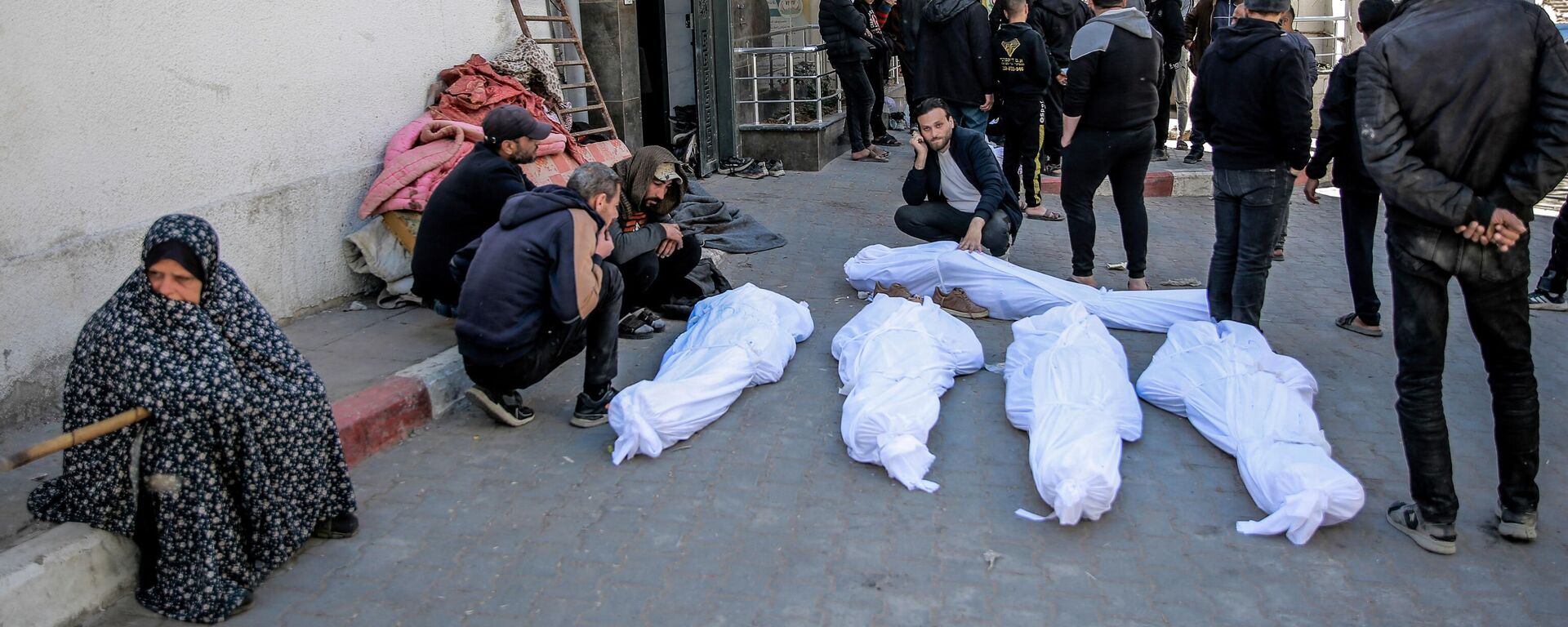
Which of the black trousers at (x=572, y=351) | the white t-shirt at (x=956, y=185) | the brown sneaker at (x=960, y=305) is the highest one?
the white t-shirt at (x=956, y=185)

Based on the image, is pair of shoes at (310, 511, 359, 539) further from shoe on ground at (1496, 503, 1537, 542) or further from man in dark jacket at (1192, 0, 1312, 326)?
man in dark jacket at (1192, 0, 1312, 326)

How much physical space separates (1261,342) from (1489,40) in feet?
5.51

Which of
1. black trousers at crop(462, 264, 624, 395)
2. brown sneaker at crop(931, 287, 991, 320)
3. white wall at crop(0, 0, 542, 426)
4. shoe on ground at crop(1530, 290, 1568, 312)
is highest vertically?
white wall at crop(0, 0, 542, 426)

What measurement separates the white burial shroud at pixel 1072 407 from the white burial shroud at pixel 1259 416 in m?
0.21

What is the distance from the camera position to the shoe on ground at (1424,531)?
141 inches

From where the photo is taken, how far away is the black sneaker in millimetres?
4703

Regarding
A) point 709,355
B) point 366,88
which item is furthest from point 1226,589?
point 366,88

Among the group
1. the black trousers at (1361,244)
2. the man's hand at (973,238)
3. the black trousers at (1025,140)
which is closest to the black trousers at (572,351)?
the man's hand at (973,238)

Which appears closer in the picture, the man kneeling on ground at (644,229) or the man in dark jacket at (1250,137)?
the man in dark jacket at (1250,137)

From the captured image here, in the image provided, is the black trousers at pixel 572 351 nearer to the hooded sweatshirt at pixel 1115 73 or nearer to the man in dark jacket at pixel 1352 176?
the hooded sweatshirt at pixel 1115 73

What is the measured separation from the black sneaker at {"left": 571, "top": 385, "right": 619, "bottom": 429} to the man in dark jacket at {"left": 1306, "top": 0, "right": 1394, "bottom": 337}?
3.25m

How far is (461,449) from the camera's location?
A: 4.52 m

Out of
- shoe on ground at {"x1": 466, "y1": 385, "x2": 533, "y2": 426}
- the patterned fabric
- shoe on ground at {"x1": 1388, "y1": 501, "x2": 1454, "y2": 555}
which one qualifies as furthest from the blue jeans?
the patterned fabric

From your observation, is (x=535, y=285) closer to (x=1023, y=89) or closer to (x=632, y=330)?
(x=632, y=330)
